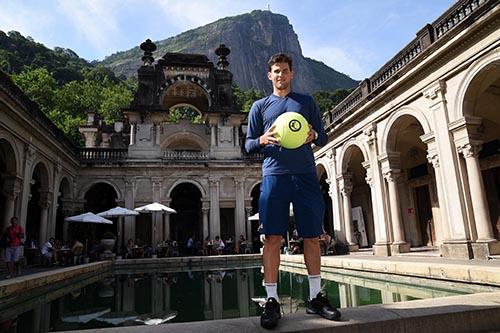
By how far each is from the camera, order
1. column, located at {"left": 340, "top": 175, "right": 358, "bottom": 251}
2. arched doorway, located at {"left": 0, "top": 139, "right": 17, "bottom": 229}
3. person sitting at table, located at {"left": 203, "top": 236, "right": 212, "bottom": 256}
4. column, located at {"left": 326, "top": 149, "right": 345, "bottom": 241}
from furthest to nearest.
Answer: person sitting at table, located at {"left": 203, "top": 236, "right": 212, "bottom": 256}, column, located at {"left": 326, "top": 149, "right": 345, "bottom": 241}, column, located at {"left": 340, "top": 175, "right": 358, "bottom": 251}, arched doorway, located at {"left": 0, "top": 139, "right": 17, "bottom": 229}

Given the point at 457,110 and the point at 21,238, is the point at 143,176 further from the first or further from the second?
the point at 457,110

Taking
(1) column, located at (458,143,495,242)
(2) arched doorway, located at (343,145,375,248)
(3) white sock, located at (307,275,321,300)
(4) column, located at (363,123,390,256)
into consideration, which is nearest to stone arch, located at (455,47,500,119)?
(1) column, located at (458,143,495,242)

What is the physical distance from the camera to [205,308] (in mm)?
5254

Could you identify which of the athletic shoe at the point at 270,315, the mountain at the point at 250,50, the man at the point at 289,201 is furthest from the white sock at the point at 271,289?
the mountain at the point at 250,50

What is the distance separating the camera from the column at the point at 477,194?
9.02 metres

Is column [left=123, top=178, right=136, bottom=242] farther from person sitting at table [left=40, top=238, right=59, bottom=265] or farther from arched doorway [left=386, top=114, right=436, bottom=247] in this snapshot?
arched doorway [left=386, top=114, right=436, bottom=247]

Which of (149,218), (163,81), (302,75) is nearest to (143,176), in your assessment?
(149,218)

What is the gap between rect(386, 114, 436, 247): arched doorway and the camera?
1512 cm

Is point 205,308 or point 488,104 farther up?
point 488,104

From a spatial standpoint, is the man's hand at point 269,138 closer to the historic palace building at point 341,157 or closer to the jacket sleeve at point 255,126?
the jacket sleeve at point 255,126

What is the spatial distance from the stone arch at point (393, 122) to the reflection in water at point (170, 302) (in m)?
5.97

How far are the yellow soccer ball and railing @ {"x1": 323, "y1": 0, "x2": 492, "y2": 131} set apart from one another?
27.1ft

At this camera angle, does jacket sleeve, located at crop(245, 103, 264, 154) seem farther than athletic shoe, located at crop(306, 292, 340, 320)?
Yes

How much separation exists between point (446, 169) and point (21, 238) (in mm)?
12321
